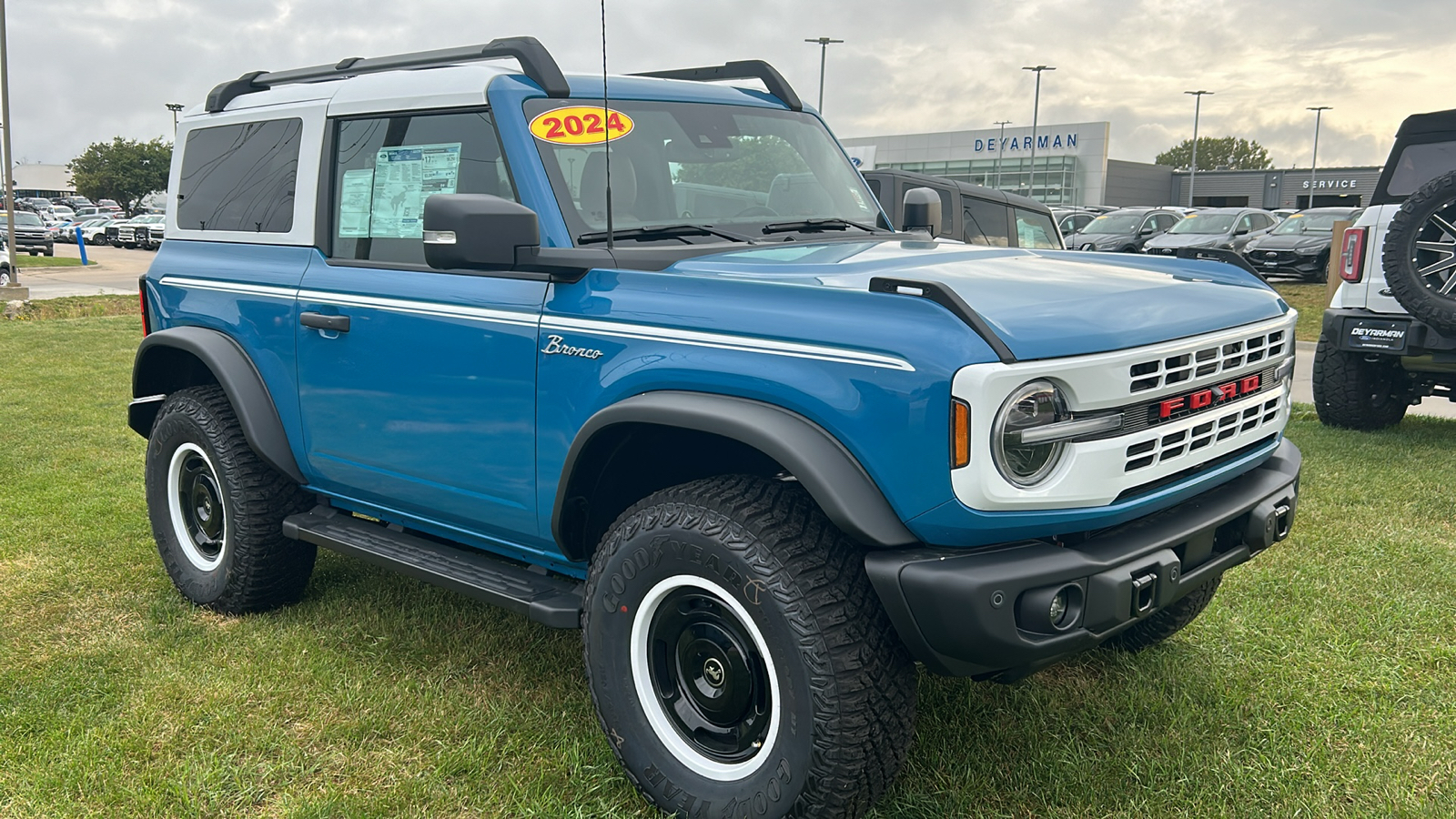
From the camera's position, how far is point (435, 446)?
11.5 ft

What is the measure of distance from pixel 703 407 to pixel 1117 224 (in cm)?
2396

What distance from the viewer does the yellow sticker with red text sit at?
3.42m

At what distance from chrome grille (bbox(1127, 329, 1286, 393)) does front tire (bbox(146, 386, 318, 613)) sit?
3128mm

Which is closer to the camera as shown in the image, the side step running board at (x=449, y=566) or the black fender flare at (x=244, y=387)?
the side step running board at (x=449, y=566)

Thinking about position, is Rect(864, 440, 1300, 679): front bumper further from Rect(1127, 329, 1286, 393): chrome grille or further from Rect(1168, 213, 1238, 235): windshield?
Rect(1168, 213, 1238, 235): windshield

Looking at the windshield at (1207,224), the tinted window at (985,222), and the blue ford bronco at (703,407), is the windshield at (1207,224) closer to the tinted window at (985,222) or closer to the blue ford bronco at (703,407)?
the tinted window at (985,222)

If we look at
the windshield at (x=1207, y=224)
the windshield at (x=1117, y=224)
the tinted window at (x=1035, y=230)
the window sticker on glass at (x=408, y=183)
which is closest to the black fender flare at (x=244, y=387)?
the window sticker on glass at (x=408, y=183)

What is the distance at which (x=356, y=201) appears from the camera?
12.9ft

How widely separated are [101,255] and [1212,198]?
60762 millimetres

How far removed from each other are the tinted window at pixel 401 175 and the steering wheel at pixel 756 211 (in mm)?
741

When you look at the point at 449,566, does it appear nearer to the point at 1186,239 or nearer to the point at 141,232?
the point at 1186,239

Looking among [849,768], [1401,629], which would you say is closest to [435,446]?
[849,768]

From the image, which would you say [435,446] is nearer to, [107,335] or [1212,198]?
[107,335]

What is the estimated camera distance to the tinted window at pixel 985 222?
32.1 ft
